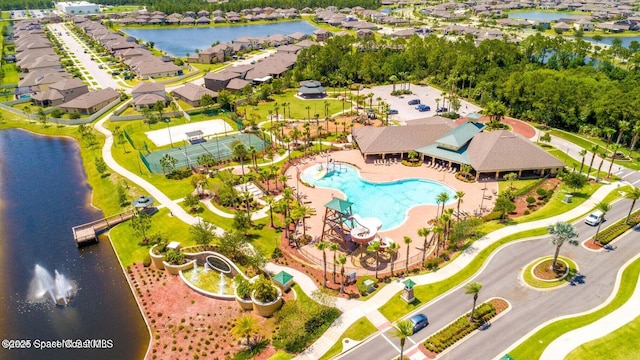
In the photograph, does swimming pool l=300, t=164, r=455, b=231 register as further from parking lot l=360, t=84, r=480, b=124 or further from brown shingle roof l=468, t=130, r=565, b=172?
parking lot l=360, t=84, r=480, b=124

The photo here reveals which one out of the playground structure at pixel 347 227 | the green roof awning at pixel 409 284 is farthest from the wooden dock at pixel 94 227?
the green roof awning at pixel 409 284

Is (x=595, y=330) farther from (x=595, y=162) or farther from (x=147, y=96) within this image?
(x=147, y=96)

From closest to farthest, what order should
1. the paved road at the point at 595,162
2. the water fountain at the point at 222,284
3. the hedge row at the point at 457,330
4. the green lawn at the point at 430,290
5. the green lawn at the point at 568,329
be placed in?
the green lawn at the point at 568,329 → the hedge row at the point at 457,330 → the green lawn at the point at 430,290 → the water fountain at the point at 222,284 → the paved road at the point at 595,162

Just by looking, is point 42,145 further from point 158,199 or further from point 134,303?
point 134,303

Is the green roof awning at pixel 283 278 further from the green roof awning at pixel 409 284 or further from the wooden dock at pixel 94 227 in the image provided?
the wooden dock at pixel 94 227

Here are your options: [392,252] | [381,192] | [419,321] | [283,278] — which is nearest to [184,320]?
[283,278]
